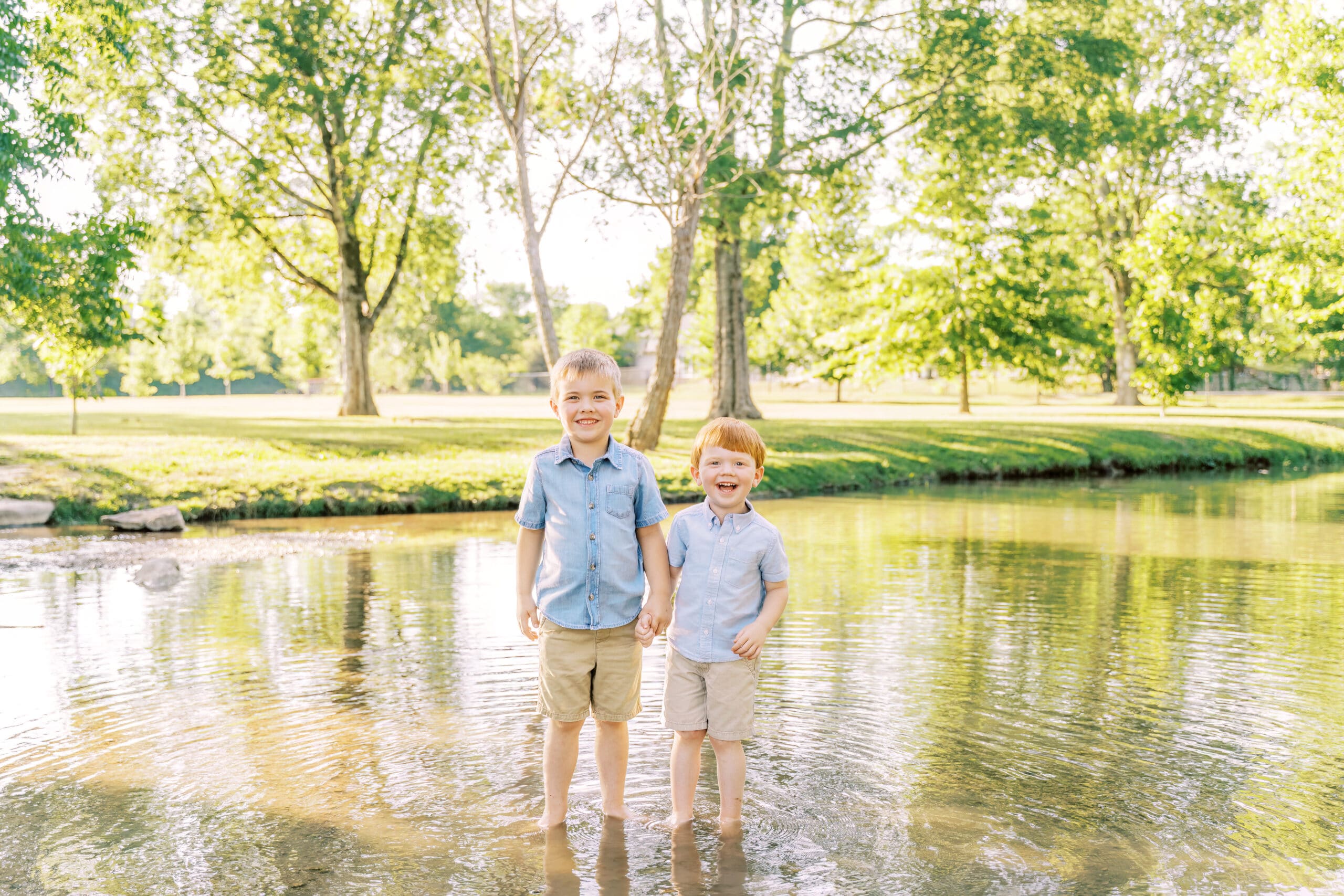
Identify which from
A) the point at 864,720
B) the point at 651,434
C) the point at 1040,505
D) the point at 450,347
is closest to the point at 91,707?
the point at 864,720

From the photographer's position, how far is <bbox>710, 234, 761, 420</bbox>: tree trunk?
103ft

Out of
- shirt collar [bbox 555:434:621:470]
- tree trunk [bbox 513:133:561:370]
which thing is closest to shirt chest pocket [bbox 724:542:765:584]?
shirt collar [bbox 555:434:621:470]

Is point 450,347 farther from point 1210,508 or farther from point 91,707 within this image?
point 91,707

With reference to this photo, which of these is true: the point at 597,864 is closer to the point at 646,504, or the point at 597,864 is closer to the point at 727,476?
the point at 646,504

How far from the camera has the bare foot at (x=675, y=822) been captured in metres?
4.50

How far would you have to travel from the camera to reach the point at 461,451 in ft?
73.0

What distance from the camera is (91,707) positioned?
629cm

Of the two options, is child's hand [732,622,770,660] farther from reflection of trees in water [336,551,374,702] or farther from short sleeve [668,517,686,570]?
reflection of trees in water [336,551,374,702]

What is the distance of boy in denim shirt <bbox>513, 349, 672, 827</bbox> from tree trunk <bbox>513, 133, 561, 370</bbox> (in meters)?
11.9

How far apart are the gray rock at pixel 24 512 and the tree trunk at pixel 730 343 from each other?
59.3 ft

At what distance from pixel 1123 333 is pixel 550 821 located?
158 feet

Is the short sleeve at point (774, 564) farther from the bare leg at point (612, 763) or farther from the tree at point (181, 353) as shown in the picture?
the tree at point (181, 353)

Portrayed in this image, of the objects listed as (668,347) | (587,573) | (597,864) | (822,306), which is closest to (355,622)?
(587,573)

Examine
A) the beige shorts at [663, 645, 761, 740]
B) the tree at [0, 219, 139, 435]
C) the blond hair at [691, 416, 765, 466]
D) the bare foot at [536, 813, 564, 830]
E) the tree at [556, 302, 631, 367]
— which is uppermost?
the tree at [556, 302, 631, 367]
